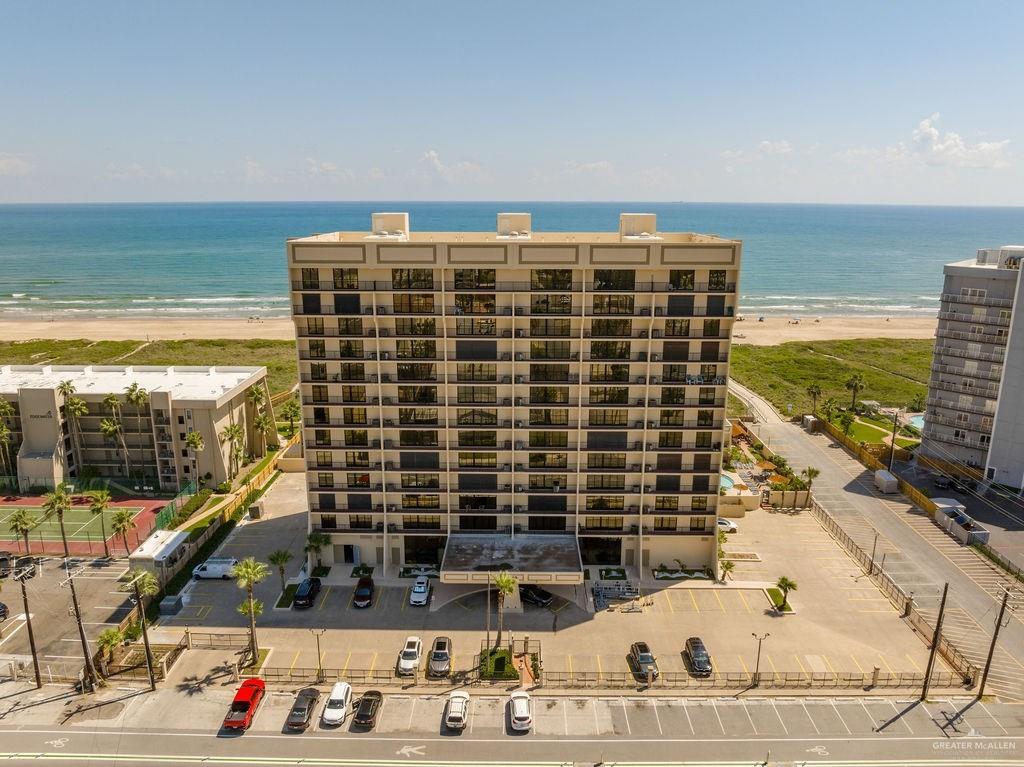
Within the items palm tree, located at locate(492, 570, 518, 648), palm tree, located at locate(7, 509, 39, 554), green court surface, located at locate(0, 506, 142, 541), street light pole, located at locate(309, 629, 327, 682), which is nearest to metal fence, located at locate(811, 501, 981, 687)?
palm tree, located at locate(492, 570, 518, 648)

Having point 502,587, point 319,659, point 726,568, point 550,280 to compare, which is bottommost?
point 319,659

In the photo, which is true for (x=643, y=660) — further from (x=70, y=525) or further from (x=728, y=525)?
(x=70, y=525)

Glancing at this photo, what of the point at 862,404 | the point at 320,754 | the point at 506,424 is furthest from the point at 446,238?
the point at 862,404

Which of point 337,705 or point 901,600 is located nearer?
point 337,705

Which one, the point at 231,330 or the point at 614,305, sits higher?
the point at 614,305

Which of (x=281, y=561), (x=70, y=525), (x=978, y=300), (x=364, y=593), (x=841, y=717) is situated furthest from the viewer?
(x=978, y=300)

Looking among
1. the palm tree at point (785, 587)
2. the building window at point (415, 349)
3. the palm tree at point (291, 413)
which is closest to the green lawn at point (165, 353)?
the palm tree at point (291, 413)

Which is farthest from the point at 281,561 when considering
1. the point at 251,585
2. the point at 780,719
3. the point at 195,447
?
the point at 780,719
